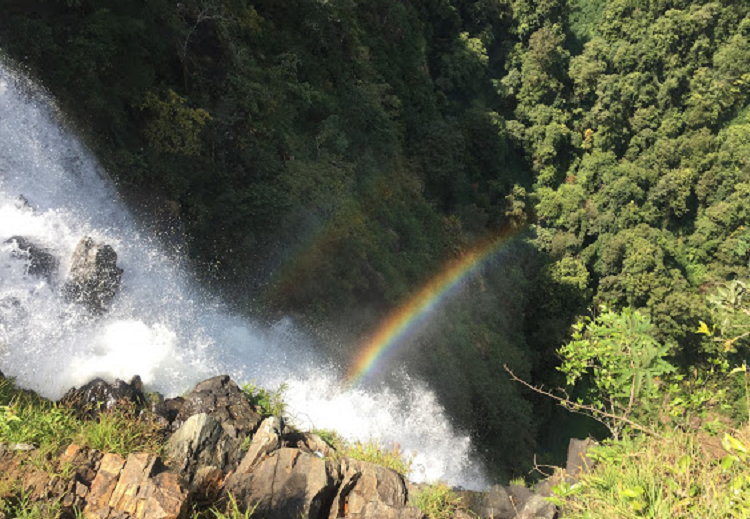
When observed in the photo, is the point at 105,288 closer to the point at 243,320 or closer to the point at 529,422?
the point at 243,320

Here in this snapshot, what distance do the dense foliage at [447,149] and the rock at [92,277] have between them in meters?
2.75

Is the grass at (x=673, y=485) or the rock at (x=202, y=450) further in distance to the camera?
the rock at (x=202, y=450)

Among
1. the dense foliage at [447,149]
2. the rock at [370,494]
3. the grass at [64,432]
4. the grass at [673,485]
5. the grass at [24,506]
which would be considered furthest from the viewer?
the dense foliage at [447,149]

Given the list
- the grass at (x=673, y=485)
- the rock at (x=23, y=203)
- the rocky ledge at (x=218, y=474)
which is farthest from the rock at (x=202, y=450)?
the rock at (x=23, y=203)

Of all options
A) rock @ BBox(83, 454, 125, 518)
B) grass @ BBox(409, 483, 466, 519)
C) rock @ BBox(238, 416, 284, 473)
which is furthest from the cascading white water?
rock @ BBox(83, 454, 125, 518)

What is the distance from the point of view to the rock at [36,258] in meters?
12.8

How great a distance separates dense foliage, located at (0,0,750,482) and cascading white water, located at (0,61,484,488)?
43.3 inches

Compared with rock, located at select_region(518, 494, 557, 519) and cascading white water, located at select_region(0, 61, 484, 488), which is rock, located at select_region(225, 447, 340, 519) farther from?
cascading white water, located at select_region(0, 61, 484, 488)

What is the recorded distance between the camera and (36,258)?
13.0 m

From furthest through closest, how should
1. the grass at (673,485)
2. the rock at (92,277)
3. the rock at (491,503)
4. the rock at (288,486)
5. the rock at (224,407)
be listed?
the rock at (92,277) → the rock at (491,503) → the rock at (224,407) → the rock at (288,486) → the grass at (673,485)

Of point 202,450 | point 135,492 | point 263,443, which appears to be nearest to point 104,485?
point 135,492

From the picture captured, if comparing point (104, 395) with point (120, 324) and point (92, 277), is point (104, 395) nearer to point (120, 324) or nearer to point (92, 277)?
point (120, 324)

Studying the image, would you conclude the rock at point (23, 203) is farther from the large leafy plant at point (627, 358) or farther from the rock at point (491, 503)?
the large leafy plant at point (627, 358)

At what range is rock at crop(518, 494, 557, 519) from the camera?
9297 millimetres
